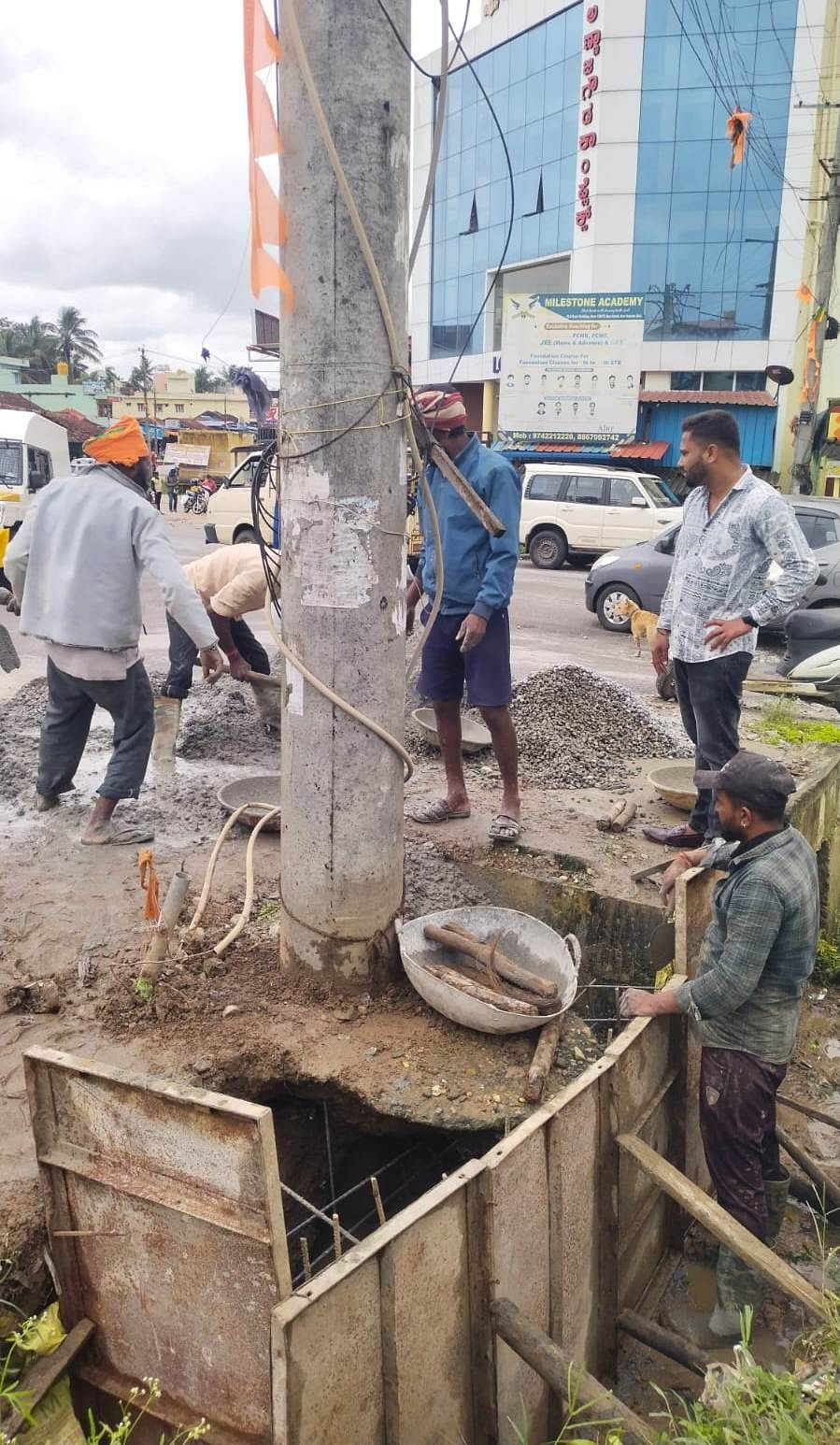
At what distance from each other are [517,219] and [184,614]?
3147 cm

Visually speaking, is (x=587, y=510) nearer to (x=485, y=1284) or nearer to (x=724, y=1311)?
(x=724, y=1311)

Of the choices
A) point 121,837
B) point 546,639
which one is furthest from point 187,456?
point 121,837

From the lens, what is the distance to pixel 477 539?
438 centimetres

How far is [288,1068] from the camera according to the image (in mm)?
3064

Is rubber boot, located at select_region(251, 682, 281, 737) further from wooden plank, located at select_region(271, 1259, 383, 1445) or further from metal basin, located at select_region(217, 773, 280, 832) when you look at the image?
wooden plank, located at select_region(271, 1259, 383, 1445)

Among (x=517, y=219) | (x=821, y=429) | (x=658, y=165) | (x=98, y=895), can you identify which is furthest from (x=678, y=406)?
(x=98, y=895)

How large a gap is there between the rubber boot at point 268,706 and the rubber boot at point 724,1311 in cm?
398

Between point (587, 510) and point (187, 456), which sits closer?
point (587, 510)

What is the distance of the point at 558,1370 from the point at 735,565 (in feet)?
9.59

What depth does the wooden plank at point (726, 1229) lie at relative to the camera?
266cm

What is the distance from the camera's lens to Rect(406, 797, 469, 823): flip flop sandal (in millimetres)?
4930

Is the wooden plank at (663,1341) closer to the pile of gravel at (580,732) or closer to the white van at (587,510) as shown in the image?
the pile of gravel at (580,732)

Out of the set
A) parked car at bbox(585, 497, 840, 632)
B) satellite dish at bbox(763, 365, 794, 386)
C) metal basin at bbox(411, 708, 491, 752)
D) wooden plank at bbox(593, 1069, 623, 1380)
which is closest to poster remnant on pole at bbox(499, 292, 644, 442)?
satellite dish at bbox(763, 365, 794, 386)

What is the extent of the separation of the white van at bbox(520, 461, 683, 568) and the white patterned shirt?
14.4 metres
